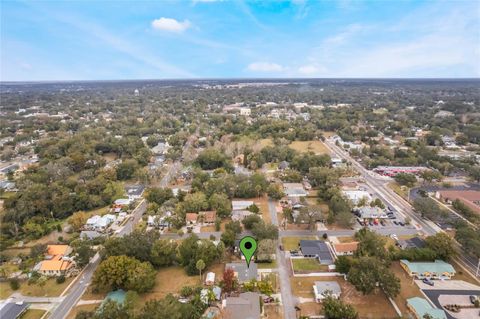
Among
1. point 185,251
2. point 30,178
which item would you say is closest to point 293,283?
point 185,251

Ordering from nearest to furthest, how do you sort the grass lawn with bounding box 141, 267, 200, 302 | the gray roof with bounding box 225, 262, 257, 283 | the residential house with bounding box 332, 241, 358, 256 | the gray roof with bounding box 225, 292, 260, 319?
1. the gray roof with bounding box 225, 292, 260, 319
2. the grass lawn with bounding box 141, 267, 200, 302
3. the gray roof with bounding box 225, 262, 257, 283
4. the residential house with bounding box 332, 241, 358, 256

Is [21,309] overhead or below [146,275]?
below

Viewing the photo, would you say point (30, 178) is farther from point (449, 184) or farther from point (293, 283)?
point (449, 184)

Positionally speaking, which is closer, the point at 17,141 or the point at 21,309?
the point at 21,309

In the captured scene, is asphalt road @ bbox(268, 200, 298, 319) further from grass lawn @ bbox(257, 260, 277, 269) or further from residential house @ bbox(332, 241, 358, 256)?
residential house @ bbox(332, 241, 358, 256)

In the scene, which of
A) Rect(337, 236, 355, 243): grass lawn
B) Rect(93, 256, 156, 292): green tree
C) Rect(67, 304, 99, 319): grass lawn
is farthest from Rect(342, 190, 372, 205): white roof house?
Rect(67, 304, 99, 319): grass lawn

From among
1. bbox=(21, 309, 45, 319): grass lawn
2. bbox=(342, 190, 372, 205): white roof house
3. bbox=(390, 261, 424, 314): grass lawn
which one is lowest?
bbox=(21, 309, 45, 319): grass lawn

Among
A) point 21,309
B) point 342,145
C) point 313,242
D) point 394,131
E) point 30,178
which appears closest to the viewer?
point 21,309

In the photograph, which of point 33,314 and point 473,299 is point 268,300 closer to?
point 473,299
